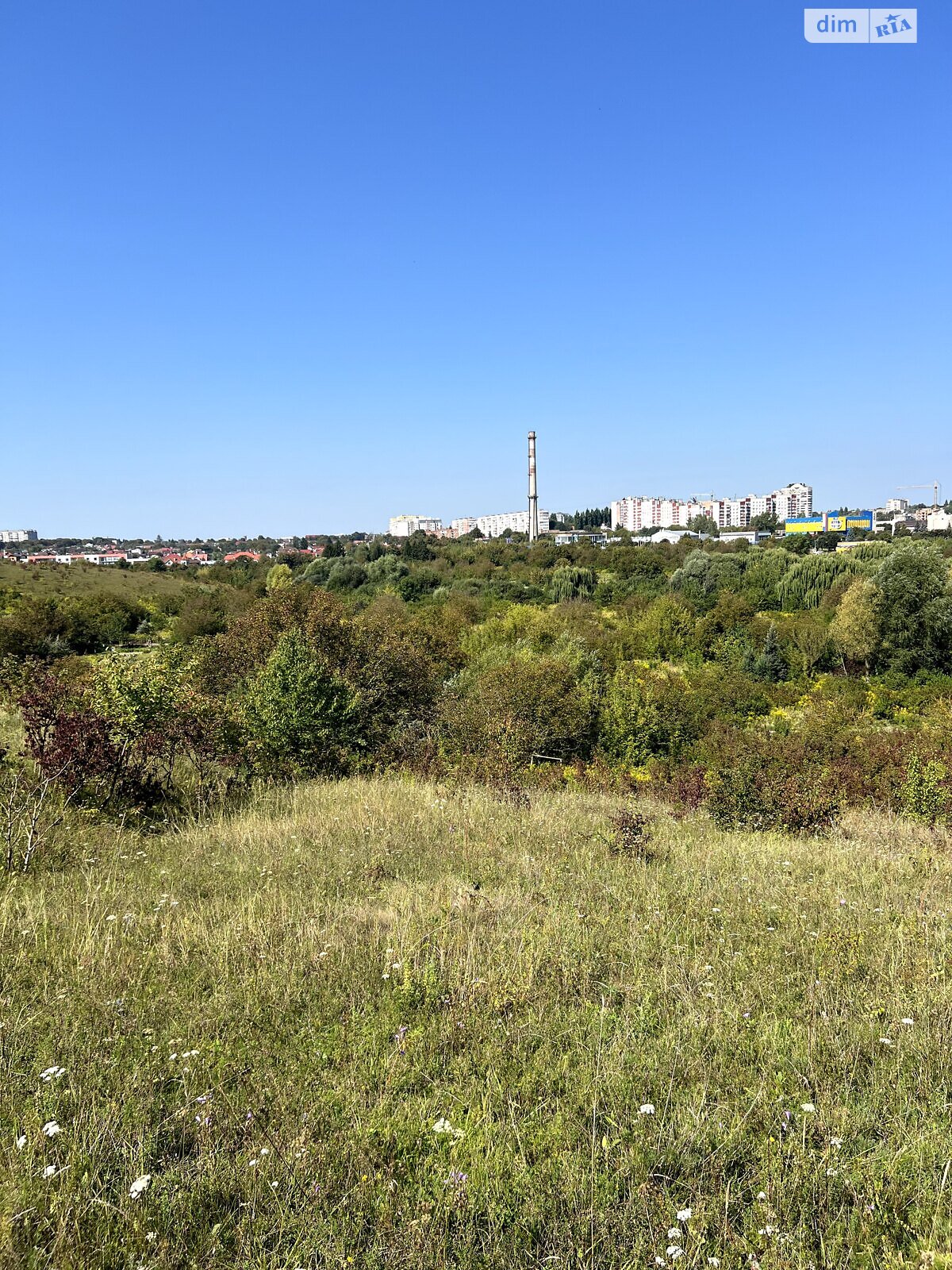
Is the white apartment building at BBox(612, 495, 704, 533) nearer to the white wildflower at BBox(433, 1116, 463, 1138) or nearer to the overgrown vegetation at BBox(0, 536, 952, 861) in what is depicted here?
the overgrown vegetation at BBox(0, 536, 952, 861)

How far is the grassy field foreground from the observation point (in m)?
2.23

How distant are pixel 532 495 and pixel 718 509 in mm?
83675

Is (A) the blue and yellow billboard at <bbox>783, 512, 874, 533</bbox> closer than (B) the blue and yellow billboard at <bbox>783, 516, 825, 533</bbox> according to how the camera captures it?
No

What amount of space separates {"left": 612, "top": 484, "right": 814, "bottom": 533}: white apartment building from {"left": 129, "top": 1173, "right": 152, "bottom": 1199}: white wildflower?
186364 millimetres

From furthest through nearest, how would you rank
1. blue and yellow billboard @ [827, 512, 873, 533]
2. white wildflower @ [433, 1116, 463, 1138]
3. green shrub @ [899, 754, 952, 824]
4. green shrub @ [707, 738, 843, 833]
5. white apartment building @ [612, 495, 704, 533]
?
white apartment building @ [612, 495, 704, 533] < blue and yellow billboard @ [827, 512, 873, 533] < green shrub @ [899, 754, 952, 824] < green shrub @ [707, 738, 843, 833] < white wildflower @ [433, 1116, 463, 1138]

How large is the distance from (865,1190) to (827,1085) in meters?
0.57

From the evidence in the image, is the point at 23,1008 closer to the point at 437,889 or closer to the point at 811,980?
the point at 437,889

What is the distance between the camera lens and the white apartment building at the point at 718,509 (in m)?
184

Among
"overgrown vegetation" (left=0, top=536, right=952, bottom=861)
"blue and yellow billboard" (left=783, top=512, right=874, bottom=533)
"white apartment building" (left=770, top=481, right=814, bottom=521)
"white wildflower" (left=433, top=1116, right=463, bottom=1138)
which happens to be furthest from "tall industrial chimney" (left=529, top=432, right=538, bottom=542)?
"white wildflower" (left=433, top=1116, right=463, bottom=1138)

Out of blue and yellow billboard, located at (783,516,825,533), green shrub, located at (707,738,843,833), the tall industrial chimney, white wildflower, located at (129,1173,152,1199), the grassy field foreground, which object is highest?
the tall industrial chimney

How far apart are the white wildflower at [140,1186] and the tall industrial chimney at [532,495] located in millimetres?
118225

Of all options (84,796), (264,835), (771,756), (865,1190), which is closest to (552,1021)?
(865,1190)

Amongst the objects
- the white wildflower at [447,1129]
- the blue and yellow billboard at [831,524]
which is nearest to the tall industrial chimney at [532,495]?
the blue and yellow billboard at [831,524]

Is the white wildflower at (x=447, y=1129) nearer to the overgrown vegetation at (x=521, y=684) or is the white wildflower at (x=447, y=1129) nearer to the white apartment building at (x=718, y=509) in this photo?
the overgrown vegetation at (x=521, y=684)
